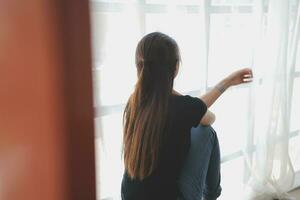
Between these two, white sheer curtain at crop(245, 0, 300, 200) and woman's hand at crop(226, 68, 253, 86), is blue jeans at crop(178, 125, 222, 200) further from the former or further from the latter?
white sheer curtain at crop(245, 0, 300, 200)

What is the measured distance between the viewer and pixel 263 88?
204cm

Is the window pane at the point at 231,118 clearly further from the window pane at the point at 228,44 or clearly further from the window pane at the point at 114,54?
the window pane at the point at 114,54

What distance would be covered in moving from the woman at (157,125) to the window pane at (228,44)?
551 millimetres

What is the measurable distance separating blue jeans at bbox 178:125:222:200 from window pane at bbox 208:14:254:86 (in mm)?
415

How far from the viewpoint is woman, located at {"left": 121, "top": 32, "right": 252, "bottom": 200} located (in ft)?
4.21

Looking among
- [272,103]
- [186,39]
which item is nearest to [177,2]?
[186,39]

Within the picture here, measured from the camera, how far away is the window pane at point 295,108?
2.26 metres

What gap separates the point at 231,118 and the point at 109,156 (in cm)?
81

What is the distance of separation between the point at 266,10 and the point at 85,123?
123 cm

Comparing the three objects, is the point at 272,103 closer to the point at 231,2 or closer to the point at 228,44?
the point at 228,44

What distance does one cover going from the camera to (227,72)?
1892 millimetres

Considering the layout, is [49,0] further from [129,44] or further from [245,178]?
[245,178]

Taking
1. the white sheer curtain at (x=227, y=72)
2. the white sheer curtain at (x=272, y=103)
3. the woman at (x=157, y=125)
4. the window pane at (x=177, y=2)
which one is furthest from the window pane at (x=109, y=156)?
the white sheer curtain at (x=272, y=103)

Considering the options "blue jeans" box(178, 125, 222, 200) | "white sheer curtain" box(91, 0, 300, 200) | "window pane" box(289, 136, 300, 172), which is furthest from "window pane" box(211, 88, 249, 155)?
"window pane" box(289, 136, 300, 172)
